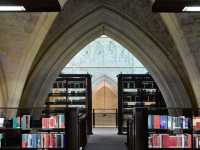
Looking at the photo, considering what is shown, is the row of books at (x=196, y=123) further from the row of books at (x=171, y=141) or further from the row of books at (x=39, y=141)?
the row of books at (x=39, y=141)

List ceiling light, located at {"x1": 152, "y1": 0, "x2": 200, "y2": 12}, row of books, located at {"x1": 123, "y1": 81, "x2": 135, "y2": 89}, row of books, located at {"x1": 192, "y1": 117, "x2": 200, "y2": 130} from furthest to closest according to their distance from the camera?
row of books, located at {"x1": 123, "y1": 81, "x2": 135, "y2": 89}
row of books, located at {"x1": 192, "y1": 117, "x2": 200, "y2": 130}
ceiling light, located at {"x1": 152, "y1": 0, "x2": 200, "y2": 12}

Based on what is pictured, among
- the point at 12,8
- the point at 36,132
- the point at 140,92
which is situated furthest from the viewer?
the point at 140,92

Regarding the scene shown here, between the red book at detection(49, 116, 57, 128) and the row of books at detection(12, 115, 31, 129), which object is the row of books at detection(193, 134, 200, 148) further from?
the row of books at detection(12, 115, 31, 129)

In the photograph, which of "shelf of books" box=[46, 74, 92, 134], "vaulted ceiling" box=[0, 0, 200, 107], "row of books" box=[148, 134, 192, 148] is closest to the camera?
"row of books" box=[148, 134, 192, 148]

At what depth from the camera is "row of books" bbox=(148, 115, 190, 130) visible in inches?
392

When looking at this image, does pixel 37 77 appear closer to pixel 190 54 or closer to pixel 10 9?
pixel 190 54

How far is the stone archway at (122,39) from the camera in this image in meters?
16.1

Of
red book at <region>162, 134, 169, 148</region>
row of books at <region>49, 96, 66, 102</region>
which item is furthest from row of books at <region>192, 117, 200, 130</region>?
row of books at <region>49, 96, 66, 102</region>

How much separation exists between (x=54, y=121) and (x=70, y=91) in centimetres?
1126

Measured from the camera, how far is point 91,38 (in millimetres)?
18312

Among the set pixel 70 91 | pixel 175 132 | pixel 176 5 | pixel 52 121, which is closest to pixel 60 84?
pixel 70 91

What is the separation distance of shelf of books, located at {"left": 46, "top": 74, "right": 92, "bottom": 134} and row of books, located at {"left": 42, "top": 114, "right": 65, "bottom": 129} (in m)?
10.3

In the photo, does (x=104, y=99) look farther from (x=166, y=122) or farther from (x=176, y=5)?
(x=176, y=5)

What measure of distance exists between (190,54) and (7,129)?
6036 millimetres
